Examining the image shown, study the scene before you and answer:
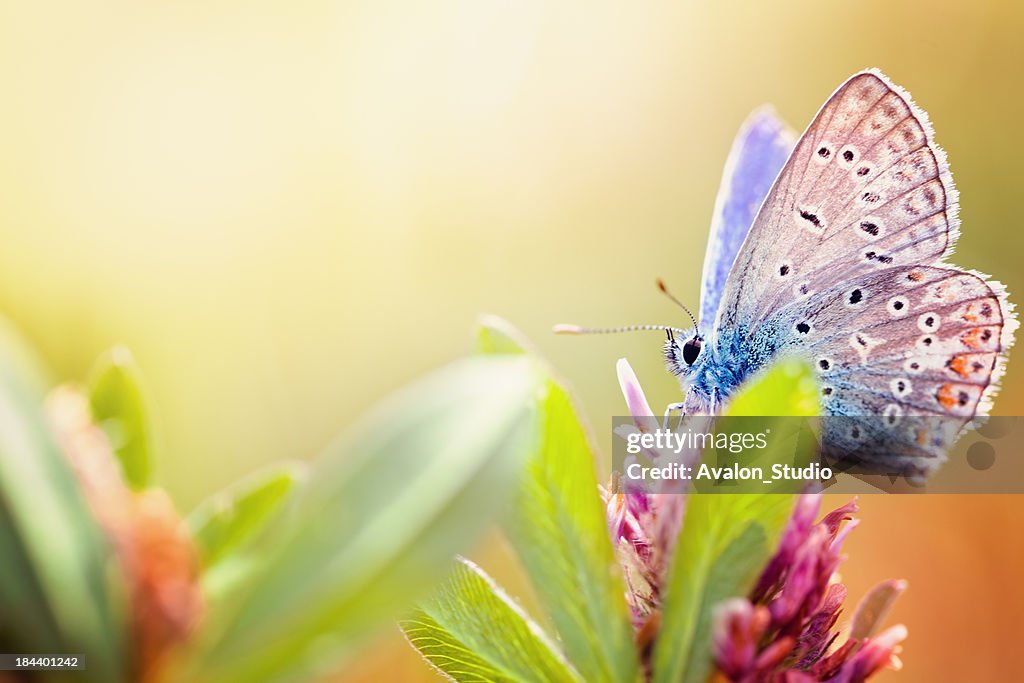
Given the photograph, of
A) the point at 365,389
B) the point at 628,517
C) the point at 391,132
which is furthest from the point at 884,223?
the point at 391,132

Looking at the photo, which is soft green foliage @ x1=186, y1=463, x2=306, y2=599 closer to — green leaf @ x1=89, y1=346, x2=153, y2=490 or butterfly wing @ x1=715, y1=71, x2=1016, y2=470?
green leaf @ x1=89, y1=346, x2=153, y2=490

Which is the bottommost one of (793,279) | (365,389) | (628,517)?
(365,389)

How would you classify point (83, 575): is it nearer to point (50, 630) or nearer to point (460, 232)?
point (50, 630)

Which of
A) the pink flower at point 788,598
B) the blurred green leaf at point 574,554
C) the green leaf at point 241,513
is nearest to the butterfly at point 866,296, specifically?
the pink flower at point 788,598

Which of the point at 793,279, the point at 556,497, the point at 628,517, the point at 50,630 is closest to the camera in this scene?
the point at 50,630

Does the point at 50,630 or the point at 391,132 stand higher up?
the point at 391,132
